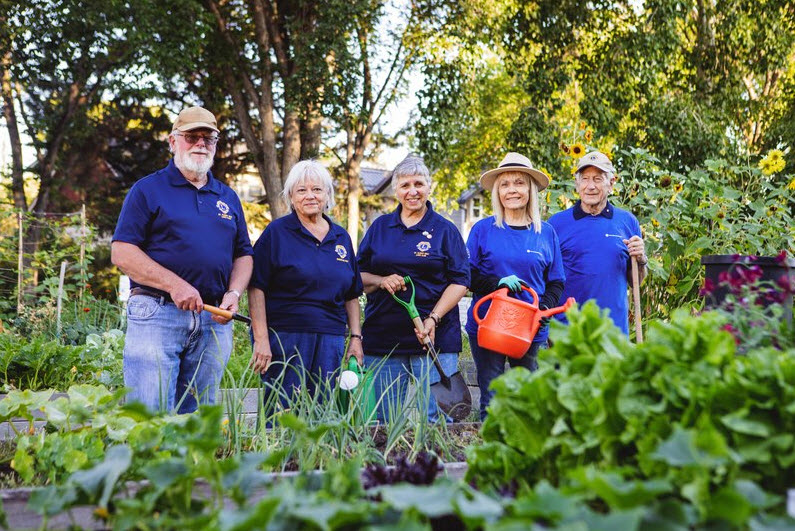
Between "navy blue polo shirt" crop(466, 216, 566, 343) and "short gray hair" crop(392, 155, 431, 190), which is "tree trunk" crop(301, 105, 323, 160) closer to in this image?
"short gray hair" crop(392, 155, 431, 190)

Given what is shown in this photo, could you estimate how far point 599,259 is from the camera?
3.41 metres

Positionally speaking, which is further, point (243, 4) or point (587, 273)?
point (243, 4)

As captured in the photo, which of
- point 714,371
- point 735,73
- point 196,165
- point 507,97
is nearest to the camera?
point 714,371

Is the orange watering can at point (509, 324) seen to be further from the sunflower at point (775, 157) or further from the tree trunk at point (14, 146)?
the tree trunk at point (14, 146)

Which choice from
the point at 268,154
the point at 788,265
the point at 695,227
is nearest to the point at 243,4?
the point at 268,154

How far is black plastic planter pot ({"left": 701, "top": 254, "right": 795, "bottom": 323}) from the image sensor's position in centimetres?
196

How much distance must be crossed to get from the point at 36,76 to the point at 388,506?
12.3 m

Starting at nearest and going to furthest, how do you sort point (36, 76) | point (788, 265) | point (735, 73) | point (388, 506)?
point (388, 506)
point (788, 265)
point (36, 76)
point (735, 73)

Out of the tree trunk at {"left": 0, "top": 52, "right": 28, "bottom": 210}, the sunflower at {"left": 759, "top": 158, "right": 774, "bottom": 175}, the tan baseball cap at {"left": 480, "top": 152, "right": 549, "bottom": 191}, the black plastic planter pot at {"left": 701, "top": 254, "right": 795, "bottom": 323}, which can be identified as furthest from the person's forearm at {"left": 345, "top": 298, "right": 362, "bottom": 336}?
the tree trunk at {"left": 0, "top": 52, "right": 28, "bottom": 210}

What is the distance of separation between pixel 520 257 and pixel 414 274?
49cm

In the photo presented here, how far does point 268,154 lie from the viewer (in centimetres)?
1199

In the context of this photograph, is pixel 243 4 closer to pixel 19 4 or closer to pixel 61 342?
pixel 19 4

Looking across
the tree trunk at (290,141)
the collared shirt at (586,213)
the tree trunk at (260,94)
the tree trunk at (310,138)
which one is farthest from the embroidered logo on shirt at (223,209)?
the tree trunk at (310,138)

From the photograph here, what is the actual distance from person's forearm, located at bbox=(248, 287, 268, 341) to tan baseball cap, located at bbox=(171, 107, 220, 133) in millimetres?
714
